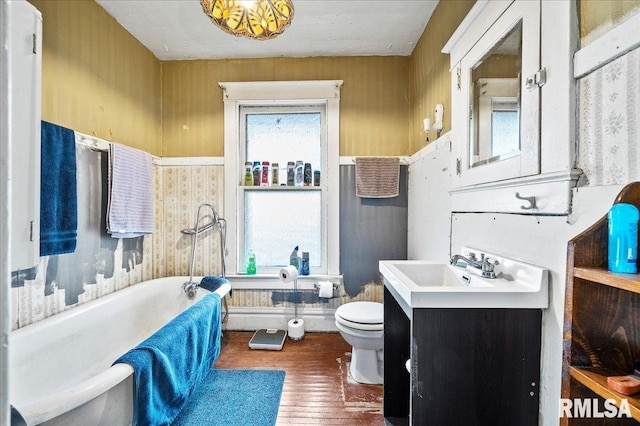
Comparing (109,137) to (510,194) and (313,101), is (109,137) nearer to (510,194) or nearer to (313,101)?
(313,101)

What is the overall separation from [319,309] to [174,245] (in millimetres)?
1463

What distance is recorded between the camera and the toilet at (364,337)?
5.98ft

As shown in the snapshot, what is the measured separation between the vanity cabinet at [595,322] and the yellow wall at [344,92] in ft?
6.48

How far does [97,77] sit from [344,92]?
1879mm

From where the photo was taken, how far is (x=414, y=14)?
2.10m

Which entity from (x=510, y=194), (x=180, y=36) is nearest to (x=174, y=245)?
(x=180, y=36)

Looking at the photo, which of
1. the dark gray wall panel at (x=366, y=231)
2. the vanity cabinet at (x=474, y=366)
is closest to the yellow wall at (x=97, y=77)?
the dark gray wall panel at (x=366, y=231)

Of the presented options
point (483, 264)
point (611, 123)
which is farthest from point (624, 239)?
point (483, 264)

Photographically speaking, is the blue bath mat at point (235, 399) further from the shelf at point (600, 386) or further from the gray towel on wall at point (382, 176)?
the gray towel on wall at point (382, 176)

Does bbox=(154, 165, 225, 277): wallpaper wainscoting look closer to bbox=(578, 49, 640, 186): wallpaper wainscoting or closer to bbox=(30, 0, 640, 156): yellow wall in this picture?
bbox=(30, 0, 640, 156): yellow wall

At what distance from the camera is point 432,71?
6.76 ft

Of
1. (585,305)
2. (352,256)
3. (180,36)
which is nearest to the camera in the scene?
(585,305)

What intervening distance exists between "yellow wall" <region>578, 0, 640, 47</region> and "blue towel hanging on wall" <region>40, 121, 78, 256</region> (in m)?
2.34

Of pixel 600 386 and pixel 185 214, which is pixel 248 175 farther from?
pixel 600 386
